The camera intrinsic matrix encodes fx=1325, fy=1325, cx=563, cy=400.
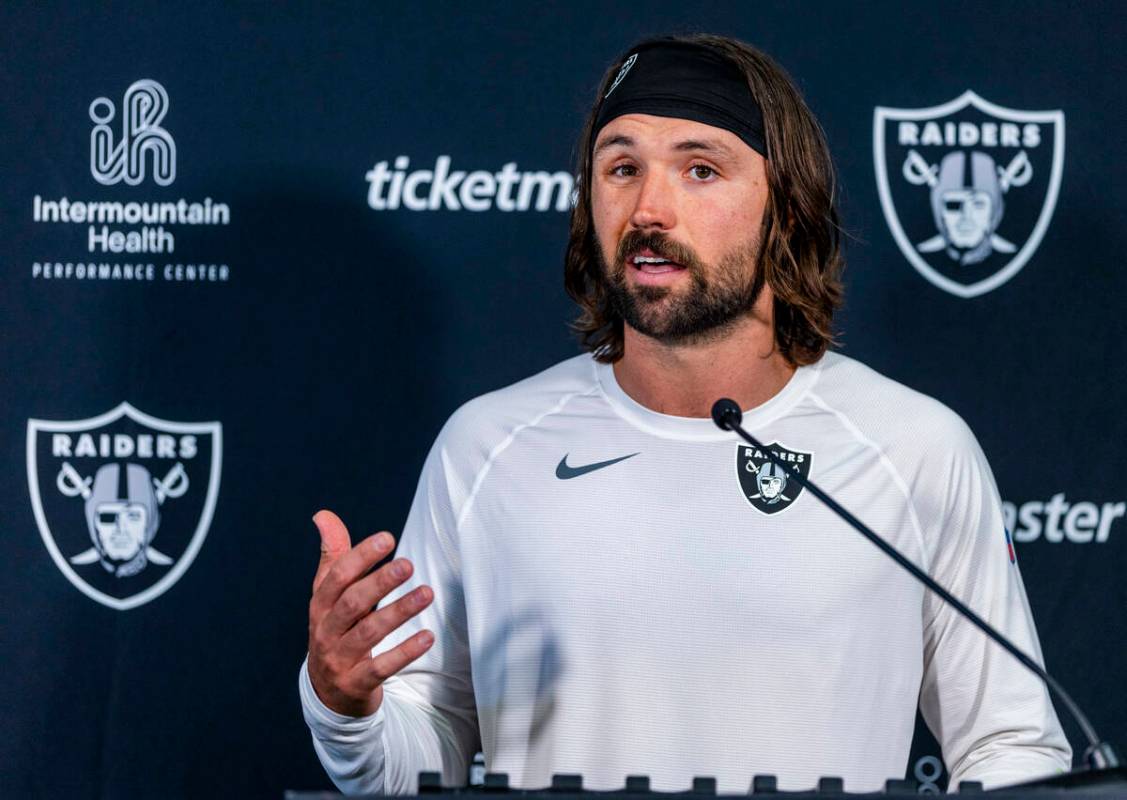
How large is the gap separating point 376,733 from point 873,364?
3.87 feet

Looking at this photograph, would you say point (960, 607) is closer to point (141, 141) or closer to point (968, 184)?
point (968, 184)

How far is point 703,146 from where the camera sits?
71.8 inches

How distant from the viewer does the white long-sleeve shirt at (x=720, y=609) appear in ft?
5.74

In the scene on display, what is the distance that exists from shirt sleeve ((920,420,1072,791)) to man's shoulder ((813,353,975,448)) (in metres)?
0.02

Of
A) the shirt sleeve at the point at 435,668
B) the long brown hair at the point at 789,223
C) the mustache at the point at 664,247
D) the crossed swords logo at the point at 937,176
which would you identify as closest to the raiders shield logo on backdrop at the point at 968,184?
the crossed swords logo at the point at 937,176

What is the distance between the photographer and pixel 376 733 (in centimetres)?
160

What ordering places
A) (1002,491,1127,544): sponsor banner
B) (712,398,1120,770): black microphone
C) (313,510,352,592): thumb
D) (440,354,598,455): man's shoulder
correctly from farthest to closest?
(1002,491,1127,544): sponsor banner < (440,354,598,455): man's shoulder < (313,510,352,592): thumb < (712,398,1120,770): black microphone

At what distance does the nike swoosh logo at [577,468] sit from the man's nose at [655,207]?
33cm

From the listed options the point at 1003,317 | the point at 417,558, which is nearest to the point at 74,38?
the point at 417,558

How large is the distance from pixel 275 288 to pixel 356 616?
1094mm

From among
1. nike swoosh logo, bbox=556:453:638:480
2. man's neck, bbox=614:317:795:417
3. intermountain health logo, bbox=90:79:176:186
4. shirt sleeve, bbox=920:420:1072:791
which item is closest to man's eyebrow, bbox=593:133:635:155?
man's neck, bbox=614:317:795:417

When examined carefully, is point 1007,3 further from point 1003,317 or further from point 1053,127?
point 1003,317

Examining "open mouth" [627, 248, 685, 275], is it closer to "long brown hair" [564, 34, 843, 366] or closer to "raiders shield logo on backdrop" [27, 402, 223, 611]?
"long brown hair" [564, 34, 843, 366]

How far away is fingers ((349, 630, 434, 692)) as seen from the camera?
140cm
